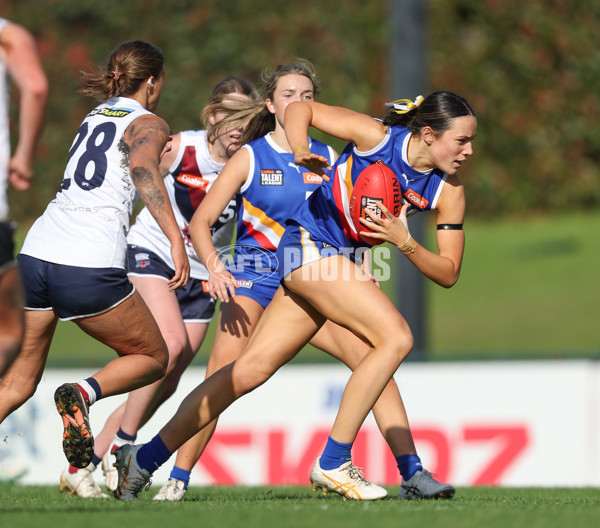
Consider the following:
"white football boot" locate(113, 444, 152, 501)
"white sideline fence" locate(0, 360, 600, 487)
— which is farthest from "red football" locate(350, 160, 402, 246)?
"white sideline fence" locate(0, 360, 600, 487)

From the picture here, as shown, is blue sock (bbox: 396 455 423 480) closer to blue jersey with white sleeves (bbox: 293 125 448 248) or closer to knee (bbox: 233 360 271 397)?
knee (bbox: 233 360 271 397)

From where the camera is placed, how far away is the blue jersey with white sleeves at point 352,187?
511cm

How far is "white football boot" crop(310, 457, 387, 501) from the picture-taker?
5.03 meters

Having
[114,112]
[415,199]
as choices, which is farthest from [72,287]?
[415,199]

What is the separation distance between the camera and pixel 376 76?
21922mm

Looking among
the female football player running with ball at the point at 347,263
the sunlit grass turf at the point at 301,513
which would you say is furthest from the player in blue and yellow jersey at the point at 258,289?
the sunlit grass turf at the point at 301,513

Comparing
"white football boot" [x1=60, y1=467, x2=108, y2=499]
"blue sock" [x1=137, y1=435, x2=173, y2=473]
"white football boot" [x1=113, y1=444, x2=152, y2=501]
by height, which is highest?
"blue sock" [x1=137, y1=435, x2=173, y2=473]

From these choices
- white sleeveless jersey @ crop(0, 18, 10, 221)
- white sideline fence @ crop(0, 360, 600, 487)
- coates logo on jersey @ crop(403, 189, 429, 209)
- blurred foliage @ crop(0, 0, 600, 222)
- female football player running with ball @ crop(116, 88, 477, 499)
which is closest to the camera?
white sleeveless jersey @ crop(0, 18, 10, 221)

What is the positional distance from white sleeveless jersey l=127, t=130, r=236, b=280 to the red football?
1239 millimetres

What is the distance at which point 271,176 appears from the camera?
223 inches

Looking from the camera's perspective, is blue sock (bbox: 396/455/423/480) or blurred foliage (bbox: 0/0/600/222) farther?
blurred foliage (bbox: 0/0/600/222)

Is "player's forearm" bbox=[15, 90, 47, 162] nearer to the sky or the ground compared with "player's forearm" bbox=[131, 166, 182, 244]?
nearer to the sky

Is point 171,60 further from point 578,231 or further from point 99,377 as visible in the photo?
point 99,377

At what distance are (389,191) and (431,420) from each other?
4328 millimetres
